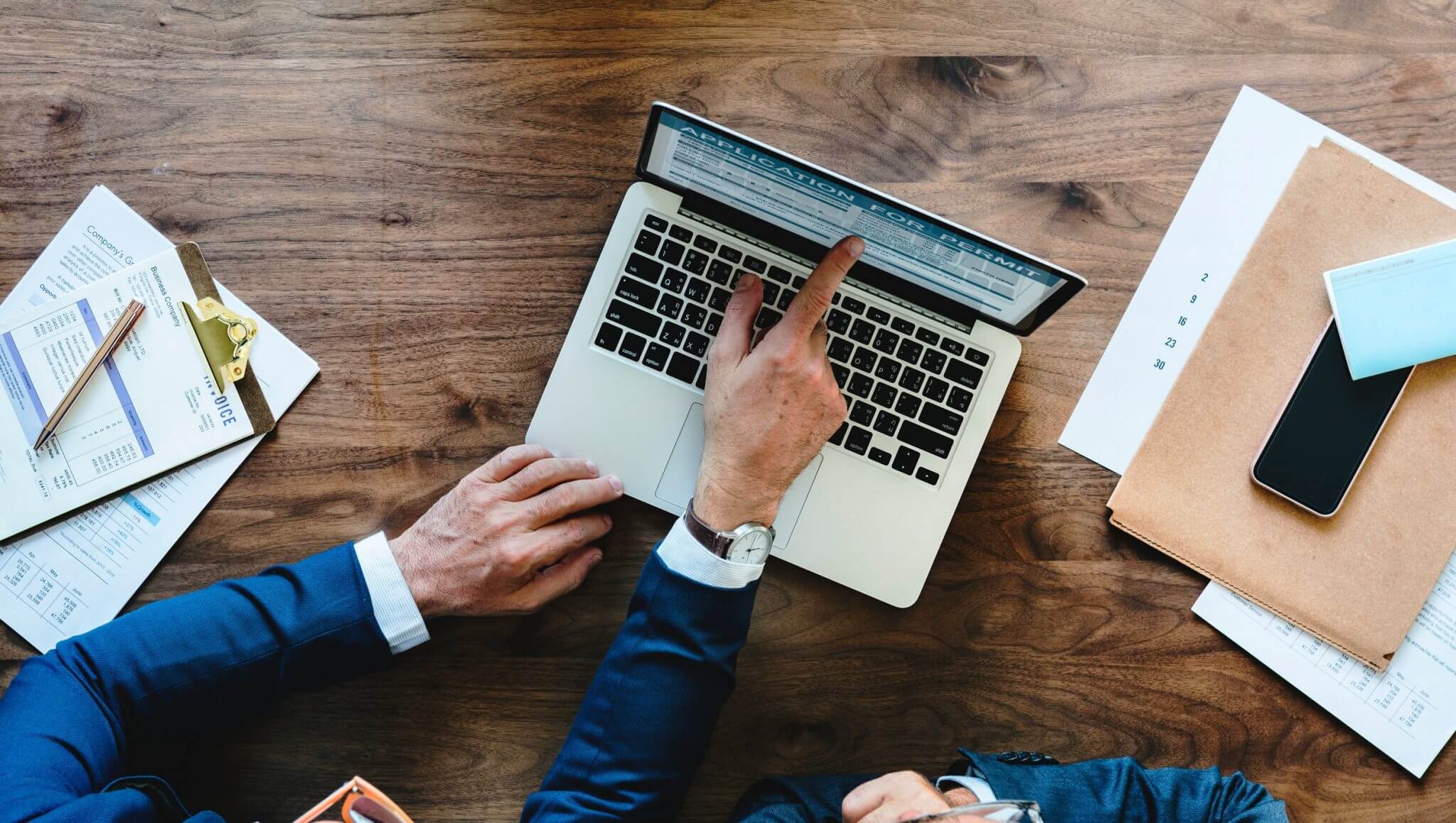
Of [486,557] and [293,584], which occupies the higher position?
[486,557]

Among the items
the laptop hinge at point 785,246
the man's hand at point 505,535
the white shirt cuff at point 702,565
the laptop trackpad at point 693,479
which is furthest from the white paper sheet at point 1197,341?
the man's hand at point 505,535

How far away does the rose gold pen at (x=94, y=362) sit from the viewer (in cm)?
107

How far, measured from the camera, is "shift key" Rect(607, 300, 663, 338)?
1.04 meters

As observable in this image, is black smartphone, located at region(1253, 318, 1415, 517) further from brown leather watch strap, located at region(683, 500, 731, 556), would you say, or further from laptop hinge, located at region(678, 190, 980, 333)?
brown leather watch strap, located at region(683, 500, 731, 556)

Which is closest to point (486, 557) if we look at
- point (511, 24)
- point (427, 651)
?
point (427, 651)

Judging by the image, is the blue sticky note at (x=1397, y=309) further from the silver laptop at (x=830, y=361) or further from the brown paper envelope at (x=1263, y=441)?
the silver laptop at (x=830, y=361)

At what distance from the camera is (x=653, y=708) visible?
975mm

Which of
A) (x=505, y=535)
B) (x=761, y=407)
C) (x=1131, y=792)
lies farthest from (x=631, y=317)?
(x=1131, y=792)

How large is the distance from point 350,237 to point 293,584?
0.43 metres

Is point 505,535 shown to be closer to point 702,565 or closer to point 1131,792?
point 702,565

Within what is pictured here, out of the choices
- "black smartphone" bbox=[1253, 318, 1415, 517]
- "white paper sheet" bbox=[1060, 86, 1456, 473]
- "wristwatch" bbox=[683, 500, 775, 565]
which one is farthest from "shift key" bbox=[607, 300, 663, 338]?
"black smartphone" bbox=[1253, 318, 1415, 517]

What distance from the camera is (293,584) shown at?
1031 mm

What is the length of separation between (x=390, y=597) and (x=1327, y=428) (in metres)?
1.15

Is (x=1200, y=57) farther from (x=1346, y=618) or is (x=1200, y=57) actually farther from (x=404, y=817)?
(x=404, y=817)
